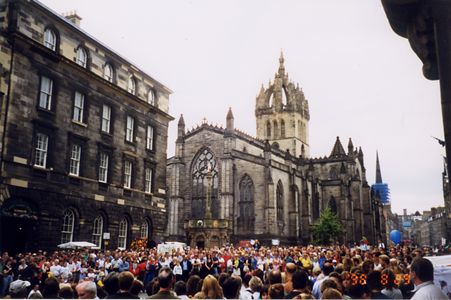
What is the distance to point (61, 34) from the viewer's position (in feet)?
76.9

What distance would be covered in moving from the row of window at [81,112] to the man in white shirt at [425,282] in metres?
21.3

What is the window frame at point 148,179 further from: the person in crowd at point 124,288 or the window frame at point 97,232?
the person in crowd at point 124,288

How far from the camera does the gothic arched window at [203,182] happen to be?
48.3 metres

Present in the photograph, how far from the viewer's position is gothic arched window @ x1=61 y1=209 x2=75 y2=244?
22788 mm

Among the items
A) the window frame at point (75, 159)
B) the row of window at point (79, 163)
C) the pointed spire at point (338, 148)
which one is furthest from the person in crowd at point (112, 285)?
the pointed spire at point (338, 148)

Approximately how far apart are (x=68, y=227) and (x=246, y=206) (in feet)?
88.1

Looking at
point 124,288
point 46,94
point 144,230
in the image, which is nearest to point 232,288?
point 124,288

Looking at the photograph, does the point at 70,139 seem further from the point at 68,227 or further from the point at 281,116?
the point at 281,116

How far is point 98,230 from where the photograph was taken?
83.4ft

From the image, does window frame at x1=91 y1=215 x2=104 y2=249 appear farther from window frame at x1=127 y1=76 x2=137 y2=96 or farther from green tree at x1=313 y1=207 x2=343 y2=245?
green tree at x1=313 y1=207 x2=343 y2=245

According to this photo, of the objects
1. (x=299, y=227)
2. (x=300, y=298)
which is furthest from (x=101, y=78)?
(x=299, y=227)

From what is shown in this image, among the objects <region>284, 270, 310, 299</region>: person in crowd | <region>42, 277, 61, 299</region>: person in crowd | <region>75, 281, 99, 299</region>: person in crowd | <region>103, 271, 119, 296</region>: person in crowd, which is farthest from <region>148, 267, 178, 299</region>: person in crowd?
<region>284, 270, 310, 299</region>: person in crowd

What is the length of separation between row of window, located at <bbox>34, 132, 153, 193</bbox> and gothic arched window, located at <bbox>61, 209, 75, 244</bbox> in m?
2.28

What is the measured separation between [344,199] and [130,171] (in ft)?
136
